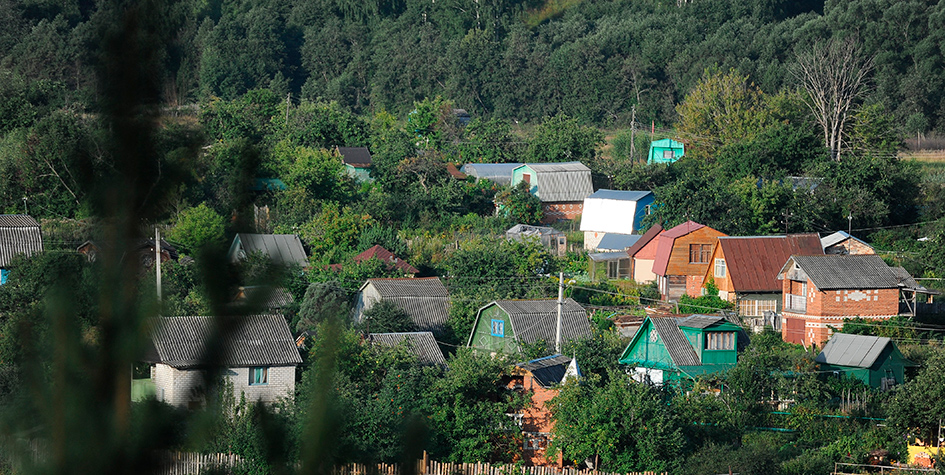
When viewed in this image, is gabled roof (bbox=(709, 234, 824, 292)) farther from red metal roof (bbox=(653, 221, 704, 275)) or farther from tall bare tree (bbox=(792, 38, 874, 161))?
tall bare tree (bbox=(792, 38, 874, 161))

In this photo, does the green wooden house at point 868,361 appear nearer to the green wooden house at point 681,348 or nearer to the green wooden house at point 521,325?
the green wooden house at point 681,348

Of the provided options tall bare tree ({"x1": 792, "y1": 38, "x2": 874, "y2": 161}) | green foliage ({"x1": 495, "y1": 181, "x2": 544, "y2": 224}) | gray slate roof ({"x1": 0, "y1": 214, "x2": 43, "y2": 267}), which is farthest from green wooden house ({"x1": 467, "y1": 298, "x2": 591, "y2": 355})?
tall bare tree ({"x1": 792, "y1": 38, "x2": 874, "y2": 161})

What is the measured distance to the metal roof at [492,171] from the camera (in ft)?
92.3

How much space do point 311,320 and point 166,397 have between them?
14980mm

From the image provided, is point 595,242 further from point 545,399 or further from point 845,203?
point 545,399

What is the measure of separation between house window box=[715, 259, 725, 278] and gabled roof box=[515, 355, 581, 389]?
21.4ft

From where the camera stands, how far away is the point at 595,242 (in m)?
24.4

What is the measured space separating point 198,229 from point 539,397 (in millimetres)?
12175

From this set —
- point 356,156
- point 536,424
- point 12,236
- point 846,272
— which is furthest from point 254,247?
point 356,156

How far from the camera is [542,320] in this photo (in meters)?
16.2

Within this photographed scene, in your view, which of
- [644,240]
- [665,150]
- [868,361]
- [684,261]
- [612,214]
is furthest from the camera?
[665,150]

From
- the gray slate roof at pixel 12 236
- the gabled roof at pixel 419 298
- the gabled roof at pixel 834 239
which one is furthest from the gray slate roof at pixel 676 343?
the gray slate roof at pixel 12 236

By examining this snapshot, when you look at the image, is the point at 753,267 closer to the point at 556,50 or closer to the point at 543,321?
the point at 543,321

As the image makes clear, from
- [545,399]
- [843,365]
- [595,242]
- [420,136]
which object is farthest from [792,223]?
[420,136]
